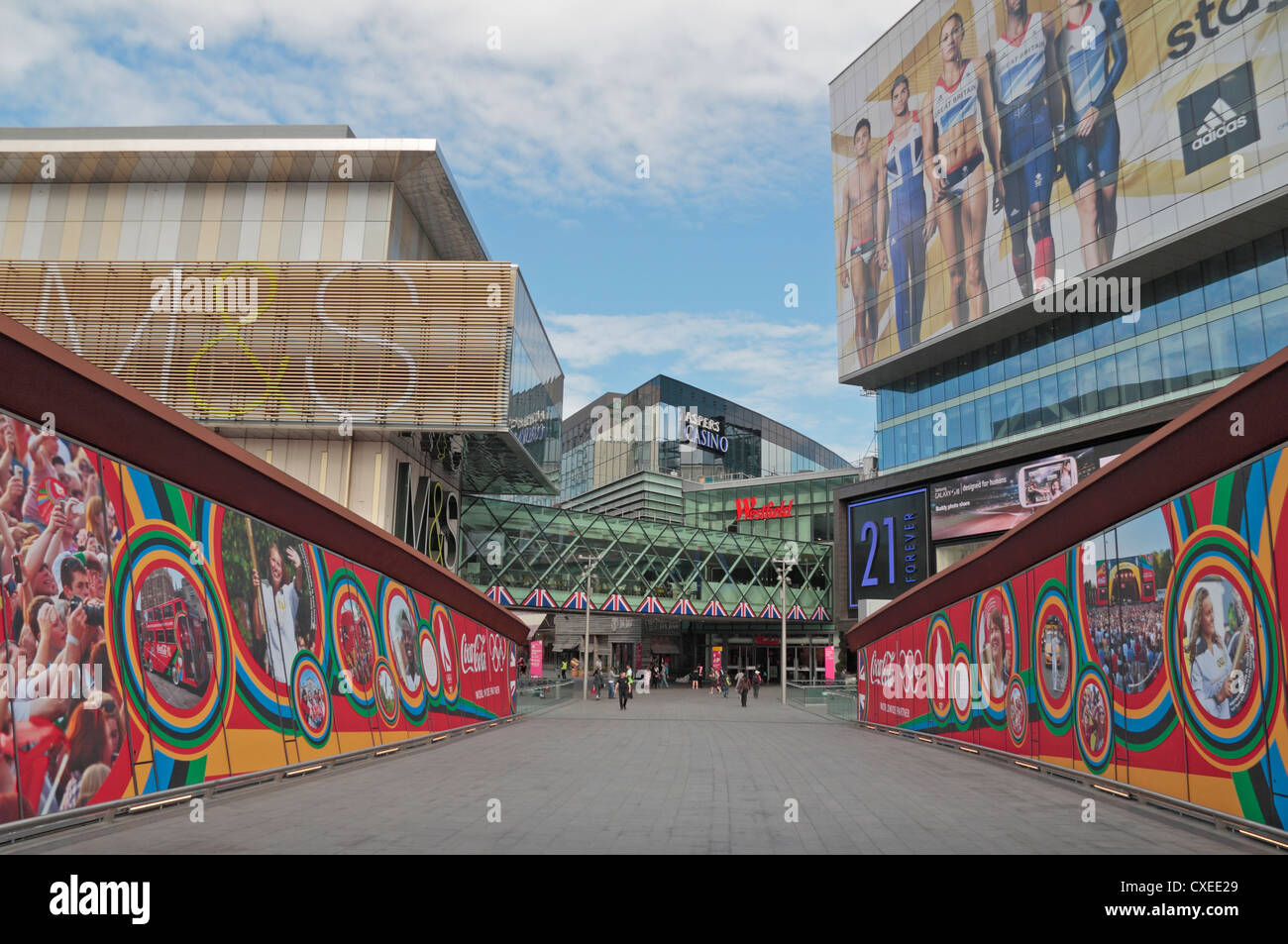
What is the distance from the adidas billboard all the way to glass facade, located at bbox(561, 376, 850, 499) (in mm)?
57721

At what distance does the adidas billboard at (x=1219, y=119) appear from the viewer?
107 feet

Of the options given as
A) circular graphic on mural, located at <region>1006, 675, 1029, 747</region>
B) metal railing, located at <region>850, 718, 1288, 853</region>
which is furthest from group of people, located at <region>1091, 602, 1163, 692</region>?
circular graphic on mural, located at <region>1006, 675, 1029, 747</region>

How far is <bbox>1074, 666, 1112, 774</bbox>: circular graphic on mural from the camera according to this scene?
1218 centimetres

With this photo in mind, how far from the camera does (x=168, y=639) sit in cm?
1008

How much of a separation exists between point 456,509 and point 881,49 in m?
38.7

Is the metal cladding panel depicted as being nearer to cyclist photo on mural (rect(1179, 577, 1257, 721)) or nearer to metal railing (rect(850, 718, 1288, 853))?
metal railing (rect(850, 718, 1288, 853))

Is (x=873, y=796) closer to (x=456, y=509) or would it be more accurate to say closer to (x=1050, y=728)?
(x=1050, y=728)

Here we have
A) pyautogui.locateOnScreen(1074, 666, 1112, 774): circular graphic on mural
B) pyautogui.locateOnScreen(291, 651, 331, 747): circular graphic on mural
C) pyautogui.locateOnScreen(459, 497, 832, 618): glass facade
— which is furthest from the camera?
pyautogui.locateOnScreen(459, 497, 832, 618): glass facade

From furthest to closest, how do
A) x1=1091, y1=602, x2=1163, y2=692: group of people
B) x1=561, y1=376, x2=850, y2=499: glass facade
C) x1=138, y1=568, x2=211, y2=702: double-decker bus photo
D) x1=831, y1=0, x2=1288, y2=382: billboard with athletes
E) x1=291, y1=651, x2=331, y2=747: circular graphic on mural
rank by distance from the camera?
x1=561, y1=376, x2=850, y2=499: glass facade < x1=831, y1=0, x2=1288, y2=382: billboard with athletes < x1=291, y1=651, x2=331, y2=747: circular graphic on mural < x1=1091, y1=602, x2=1163, y2=692: group of people < x1=138, y1=568, x2=211, y2=702: double-decker bus photo

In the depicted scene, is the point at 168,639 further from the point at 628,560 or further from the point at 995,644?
the point at 628,560

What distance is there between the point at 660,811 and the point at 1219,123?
36.4m

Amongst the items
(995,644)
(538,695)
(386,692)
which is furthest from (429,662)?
(538,695)

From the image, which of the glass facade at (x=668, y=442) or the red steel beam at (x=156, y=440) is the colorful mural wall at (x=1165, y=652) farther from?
the glass facade at (x=668, y=442)
